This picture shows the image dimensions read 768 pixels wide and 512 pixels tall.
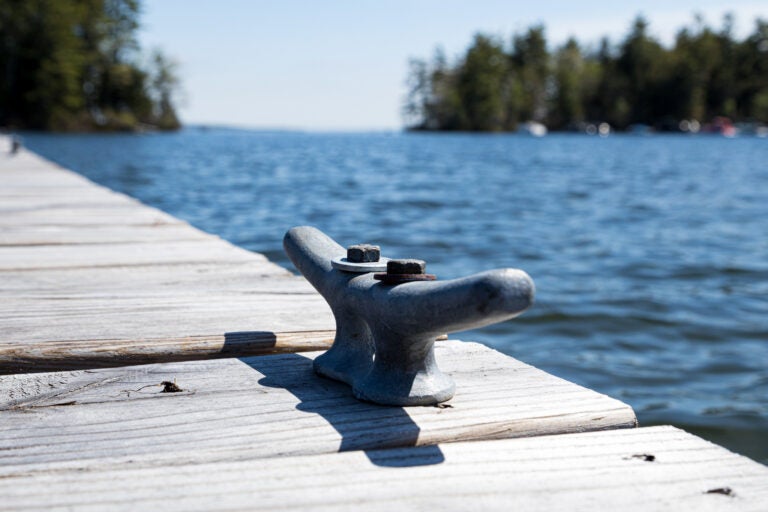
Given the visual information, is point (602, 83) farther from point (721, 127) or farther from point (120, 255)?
point (120, 255)

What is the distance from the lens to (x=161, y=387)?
1.40 metres

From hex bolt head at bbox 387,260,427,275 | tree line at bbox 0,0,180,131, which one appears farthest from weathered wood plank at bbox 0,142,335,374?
tree line at bbox 0,0,180,131

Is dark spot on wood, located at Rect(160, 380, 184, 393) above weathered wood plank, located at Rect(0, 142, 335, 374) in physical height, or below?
above

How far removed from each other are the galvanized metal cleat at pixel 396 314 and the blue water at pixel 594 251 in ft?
8.83

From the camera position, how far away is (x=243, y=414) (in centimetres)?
127

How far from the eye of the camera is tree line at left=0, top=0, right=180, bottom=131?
59.8m

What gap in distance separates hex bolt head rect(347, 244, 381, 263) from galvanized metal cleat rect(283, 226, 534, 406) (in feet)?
0.05

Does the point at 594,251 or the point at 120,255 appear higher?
the point at 120,255

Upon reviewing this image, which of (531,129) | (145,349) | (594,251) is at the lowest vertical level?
(594,251)

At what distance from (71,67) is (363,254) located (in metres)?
64.7

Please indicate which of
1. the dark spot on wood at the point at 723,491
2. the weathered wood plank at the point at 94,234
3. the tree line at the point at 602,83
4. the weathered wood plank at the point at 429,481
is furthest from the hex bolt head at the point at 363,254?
the tree line at the point at 602,83

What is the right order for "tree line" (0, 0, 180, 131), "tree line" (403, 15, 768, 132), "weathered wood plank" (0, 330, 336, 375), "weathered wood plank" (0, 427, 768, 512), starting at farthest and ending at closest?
"tree line" (403, 15, 768, 132) < "tree line" (0, 0, 180, 131) < "weathered wood plank" (0, 330, 336, 375) < "weathered wood plank" (0, 427, 768, 512)

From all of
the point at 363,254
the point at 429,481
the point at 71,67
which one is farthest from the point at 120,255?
the point at 71,67

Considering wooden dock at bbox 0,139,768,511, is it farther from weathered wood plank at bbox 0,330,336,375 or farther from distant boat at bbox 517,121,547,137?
distant boat at bbox 517,121,547,137
